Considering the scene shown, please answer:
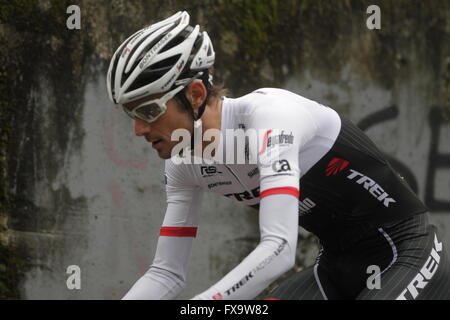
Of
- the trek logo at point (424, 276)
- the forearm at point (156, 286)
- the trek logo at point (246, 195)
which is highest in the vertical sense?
the trek logo at point (246, 195)

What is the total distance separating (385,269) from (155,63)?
1.27 m

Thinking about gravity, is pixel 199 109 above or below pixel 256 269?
above

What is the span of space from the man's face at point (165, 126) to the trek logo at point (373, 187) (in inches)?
29.2

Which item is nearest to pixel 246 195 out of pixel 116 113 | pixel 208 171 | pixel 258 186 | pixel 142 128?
pixel 258 186

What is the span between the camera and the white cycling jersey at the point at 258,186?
251 centimetres

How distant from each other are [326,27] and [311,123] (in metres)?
3.02

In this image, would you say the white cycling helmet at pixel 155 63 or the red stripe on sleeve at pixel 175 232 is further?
the red stripe on sleeve at pixel 175 232

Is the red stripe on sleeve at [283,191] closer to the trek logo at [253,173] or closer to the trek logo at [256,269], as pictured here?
the trek logo at [256,269]

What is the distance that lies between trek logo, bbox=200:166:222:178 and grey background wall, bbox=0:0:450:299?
245 cm

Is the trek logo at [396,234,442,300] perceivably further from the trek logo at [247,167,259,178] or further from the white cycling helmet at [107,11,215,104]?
the white cycling helmet at [107,11,215,104]

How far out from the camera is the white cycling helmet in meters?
2.85

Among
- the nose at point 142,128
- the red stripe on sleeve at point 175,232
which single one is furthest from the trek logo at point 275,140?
the red stripe on sleeve at point 175,232

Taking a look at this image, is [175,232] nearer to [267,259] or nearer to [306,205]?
[306,205]

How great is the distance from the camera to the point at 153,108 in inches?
115
